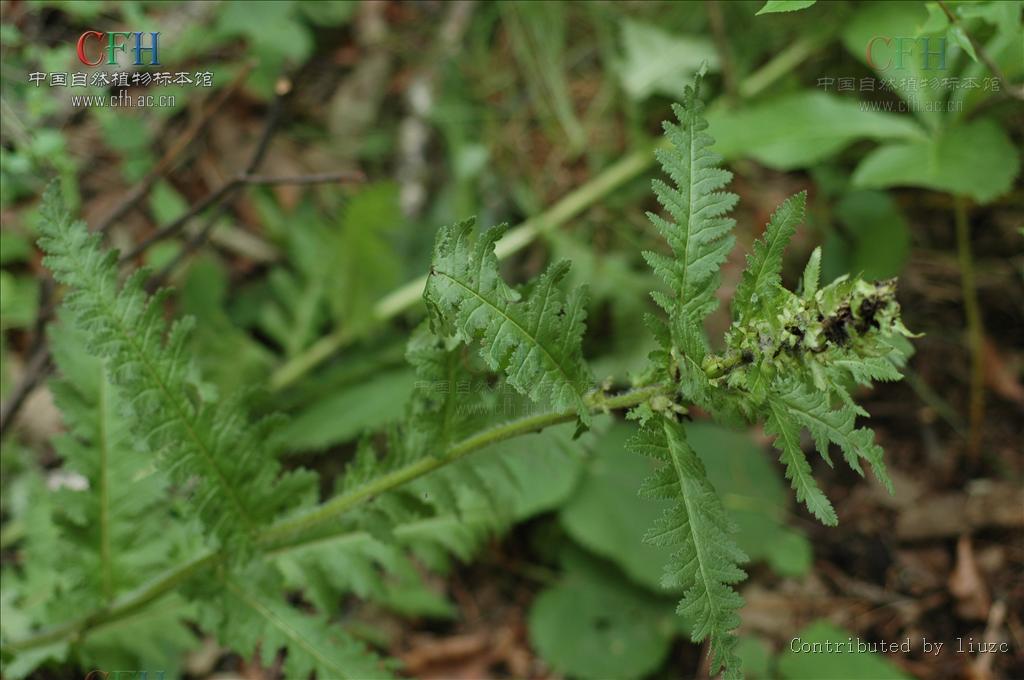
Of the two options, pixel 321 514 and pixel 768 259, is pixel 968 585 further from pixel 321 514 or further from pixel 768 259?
pixel 321 514

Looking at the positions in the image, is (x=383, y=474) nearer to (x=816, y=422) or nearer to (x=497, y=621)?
(x=816, y=422)

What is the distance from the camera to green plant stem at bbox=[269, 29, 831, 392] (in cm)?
358

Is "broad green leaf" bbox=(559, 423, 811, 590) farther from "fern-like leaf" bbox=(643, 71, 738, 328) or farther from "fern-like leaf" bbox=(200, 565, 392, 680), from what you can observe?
"fern-like leaf" bbox=(643, 71, 738, 328)

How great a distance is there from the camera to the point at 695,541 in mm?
1401

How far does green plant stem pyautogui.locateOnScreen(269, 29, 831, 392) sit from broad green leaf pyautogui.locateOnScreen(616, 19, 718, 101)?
11.0 inches

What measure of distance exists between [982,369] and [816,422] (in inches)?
88.9

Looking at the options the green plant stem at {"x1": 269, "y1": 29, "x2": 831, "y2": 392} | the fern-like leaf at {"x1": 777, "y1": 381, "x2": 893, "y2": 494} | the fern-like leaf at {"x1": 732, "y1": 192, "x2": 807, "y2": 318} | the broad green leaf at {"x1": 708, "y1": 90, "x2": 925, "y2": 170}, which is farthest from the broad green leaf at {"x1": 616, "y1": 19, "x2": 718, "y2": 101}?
the fern-like leaf at {"x1": 777, "y1": 381, "x2": 893, "y2": 494}

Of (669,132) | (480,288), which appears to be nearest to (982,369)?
(669,132)

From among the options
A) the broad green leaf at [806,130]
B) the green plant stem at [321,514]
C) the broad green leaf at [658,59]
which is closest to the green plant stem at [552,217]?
the broad green leaf at [658,59]

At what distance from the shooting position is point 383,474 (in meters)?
1.88

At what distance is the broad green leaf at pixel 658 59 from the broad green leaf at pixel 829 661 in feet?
7.94

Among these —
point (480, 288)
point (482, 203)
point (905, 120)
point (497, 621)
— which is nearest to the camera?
point (480, 288)

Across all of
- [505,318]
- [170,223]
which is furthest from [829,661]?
[170,223]

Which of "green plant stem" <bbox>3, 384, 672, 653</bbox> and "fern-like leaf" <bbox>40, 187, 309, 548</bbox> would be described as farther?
"fern-like leaf" <bbox>40, 187, 309, 548</bbox>
